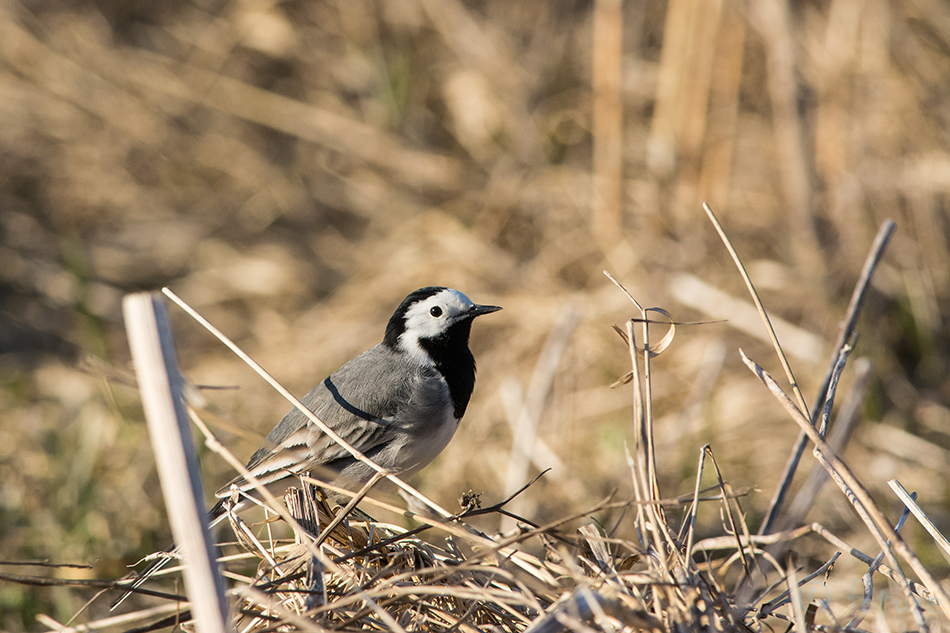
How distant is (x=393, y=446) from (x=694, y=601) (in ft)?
5.31

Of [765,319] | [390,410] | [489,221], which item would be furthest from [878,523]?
[489,221]

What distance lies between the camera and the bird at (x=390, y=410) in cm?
343

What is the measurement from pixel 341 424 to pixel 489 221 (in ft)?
14.7

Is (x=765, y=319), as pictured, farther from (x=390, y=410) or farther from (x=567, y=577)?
(x=390, y=410)

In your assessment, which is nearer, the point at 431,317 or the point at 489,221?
the point at 431,317

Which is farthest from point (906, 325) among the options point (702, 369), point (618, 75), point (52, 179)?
point (52, 179)

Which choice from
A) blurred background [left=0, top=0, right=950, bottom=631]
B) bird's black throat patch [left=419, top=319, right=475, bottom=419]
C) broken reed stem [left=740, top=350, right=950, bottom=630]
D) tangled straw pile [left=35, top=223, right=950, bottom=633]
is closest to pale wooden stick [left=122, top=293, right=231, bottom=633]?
tangled straw pile [left=35, top=223, right=950, bottom=633]

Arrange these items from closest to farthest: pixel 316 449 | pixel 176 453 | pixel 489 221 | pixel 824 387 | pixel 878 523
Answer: pixel 176 453, pixel 878 523, pixel 824 387, pixel 316 449, pixel 489 221

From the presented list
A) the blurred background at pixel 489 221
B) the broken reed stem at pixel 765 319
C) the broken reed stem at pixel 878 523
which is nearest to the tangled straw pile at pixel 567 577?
the broken reed stem at pixel 878 523

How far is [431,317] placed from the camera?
377cm

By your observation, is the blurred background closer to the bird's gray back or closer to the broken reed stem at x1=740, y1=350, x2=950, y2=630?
the bird's gray back

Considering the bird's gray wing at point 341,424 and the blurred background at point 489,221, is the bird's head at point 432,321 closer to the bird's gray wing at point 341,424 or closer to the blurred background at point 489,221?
the bird's gray wing at point 341,424

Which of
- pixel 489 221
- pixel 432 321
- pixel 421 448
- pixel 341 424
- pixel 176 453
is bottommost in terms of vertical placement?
pixel 421 448

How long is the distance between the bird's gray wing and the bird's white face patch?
201mm
